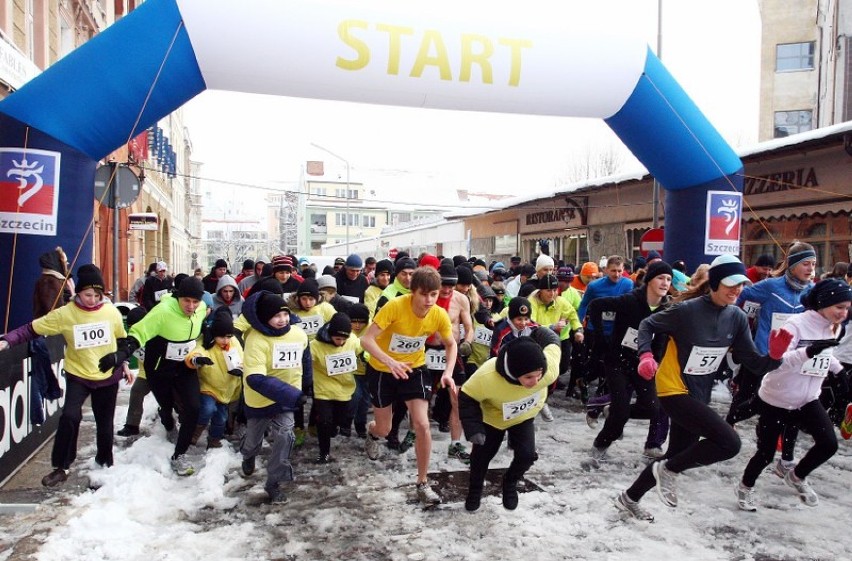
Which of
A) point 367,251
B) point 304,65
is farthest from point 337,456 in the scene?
point 367,251

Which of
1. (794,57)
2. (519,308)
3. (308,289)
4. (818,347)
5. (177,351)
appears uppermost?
(794,57)

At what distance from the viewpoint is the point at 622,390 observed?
19.3 ft

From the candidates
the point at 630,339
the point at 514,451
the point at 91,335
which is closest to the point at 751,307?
the point at 630,339

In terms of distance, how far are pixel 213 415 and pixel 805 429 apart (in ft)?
16.2

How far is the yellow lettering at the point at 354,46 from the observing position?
849 centimetres

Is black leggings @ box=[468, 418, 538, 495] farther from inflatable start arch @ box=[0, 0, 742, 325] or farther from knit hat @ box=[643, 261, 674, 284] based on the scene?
inflatable start arch @ box=[0, 0, 742, 325]

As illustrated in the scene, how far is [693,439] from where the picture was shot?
15.5ft

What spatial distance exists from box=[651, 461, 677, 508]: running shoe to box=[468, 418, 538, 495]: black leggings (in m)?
0.82

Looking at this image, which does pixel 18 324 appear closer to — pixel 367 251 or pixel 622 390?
pixel 622 390

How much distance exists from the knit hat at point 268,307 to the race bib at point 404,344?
3.04ft

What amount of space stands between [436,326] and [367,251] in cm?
4560

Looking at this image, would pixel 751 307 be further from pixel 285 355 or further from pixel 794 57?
pixel 794 57

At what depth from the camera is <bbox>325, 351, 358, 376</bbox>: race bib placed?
241 inches

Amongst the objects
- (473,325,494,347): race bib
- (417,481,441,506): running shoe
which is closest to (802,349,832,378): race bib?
(417,481,441,506): running shoe
